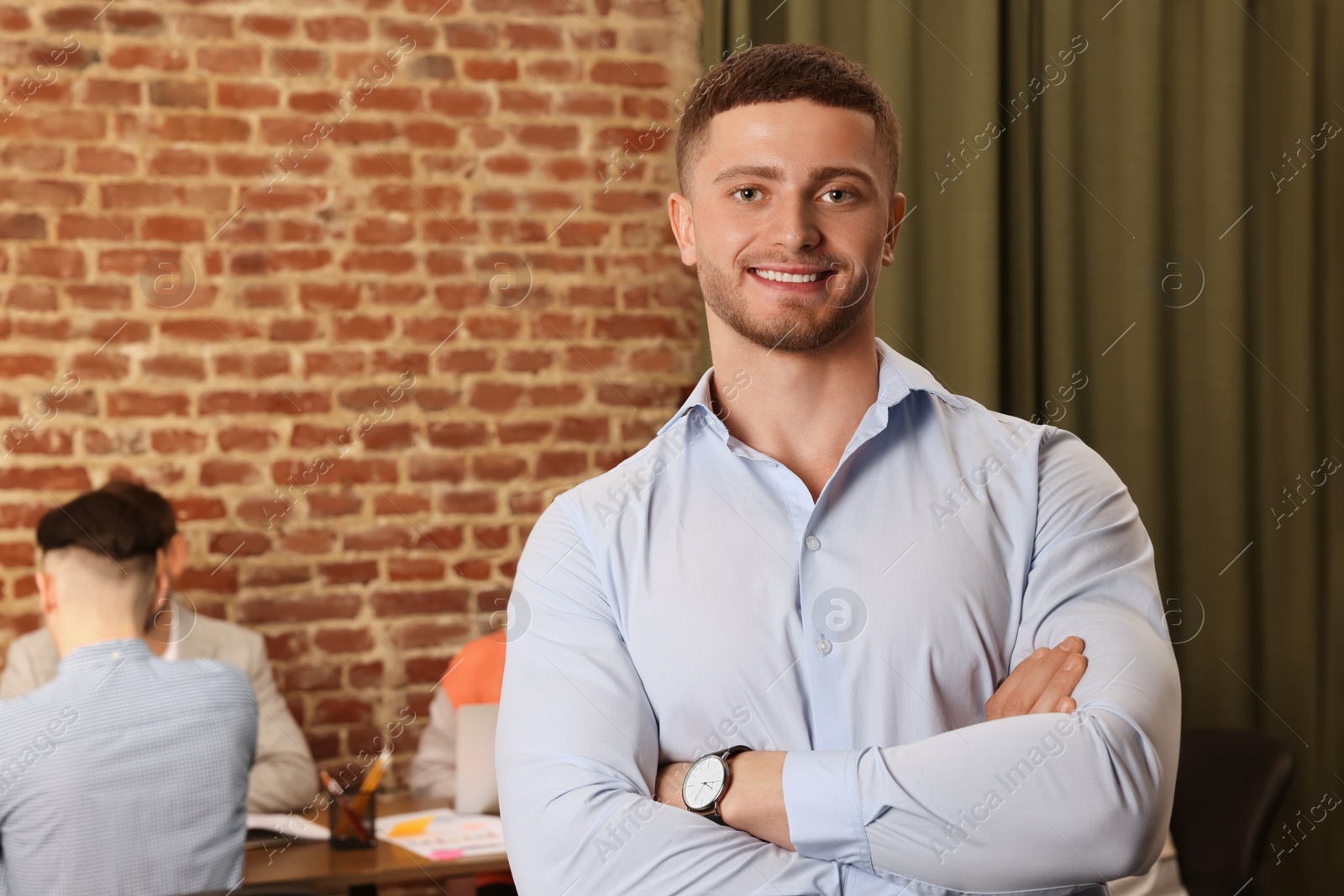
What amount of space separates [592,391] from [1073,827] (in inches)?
98.9

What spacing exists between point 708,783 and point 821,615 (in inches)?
8.8

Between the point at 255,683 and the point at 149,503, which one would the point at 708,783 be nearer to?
the point at 149,503

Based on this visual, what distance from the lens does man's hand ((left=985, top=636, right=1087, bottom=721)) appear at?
1.20 meters

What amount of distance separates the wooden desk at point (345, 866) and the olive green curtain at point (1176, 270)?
1797mm

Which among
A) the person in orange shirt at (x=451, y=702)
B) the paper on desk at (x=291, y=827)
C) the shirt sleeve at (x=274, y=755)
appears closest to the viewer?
the paper on desk at (x=291, y=827)

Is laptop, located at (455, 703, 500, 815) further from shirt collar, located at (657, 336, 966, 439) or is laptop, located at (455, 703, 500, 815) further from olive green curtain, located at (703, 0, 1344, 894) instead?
olive green curtain, located at (703, 0, 1344, 894)

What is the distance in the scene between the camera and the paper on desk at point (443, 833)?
228 cm

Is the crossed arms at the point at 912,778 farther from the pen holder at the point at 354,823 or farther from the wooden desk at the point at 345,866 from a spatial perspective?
the pen holder at the point at 354,823

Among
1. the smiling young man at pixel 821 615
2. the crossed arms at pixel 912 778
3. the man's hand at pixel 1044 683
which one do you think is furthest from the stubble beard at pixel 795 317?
the man's hand at pixel 1044 683

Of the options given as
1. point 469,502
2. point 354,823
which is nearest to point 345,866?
point 354,823

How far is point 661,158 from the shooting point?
3.55m

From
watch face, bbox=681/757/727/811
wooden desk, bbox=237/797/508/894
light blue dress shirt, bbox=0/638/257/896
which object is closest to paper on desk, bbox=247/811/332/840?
wooden desk, bbox=237/797/508/894

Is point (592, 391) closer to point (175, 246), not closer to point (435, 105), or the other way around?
point (435, 105)

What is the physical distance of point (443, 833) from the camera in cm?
244
